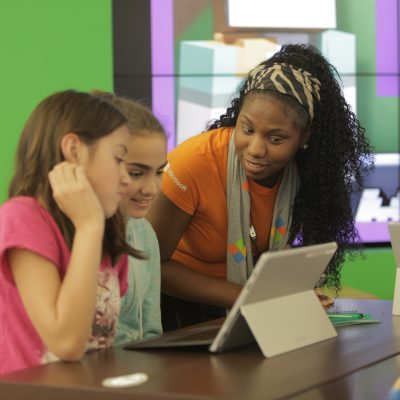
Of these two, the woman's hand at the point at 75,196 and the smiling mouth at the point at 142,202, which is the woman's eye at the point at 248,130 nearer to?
the smiling mouth at the point at 142,202

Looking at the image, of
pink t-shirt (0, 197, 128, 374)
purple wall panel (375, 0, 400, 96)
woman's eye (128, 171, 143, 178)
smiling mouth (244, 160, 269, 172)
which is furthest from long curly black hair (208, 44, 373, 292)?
purple wall panel (375, 0, 400, 96)

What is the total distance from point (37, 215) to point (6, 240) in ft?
0.29

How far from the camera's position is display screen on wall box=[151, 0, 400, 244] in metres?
4.79

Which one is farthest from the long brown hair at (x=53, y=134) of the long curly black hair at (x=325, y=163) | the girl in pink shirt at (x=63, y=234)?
the long curly black hair at (x=325, y=163)

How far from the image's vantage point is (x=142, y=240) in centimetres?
233

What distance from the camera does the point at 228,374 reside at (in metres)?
1.60

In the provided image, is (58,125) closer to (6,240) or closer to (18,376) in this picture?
(6,240)

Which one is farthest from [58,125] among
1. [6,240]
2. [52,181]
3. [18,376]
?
[18,376]

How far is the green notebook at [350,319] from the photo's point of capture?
217 centimetres

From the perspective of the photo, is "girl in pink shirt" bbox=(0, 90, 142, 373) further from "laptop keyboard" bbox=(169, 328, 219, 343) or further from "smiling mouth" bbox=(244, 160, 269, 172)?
"smiling mouth" bbox=(244, 160, 269, 172)

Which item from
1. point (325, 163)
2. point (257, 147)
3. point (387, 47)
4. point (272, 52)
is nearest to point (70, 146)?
point (257, 147)

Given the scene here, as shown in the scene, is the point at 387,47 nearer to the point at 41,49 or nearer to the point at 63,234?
the point at 41,49

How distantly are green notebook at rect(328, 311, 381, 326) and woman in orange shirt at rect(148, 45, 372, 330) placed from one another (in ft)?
1.13

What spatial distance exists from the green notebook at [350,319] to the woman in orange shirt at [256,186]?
0.34m
